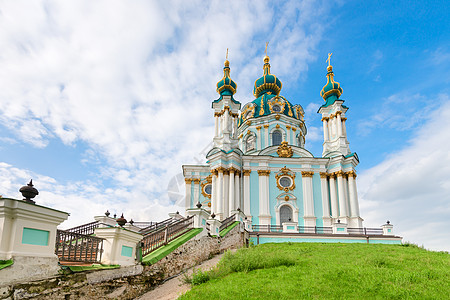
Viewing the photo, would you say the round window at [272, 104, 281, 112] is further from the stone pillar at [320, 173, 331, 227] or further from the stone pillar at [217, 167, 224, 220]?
the stone pillar at [217, 167, 224, 220]

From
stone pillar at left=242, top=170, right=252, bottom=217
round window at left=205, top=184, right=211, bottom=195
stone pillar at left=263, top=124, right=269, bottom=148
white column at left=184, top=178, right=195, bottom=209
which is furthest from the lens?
stone pillar at left=263, top=124, right=269, bottom=148

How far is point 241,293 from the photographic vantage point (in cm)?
623

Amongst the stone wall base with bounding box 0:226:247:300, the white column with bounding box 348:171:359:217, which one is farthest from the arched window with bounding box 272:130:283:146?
the stone wall base with bounding box 0:226:247:300

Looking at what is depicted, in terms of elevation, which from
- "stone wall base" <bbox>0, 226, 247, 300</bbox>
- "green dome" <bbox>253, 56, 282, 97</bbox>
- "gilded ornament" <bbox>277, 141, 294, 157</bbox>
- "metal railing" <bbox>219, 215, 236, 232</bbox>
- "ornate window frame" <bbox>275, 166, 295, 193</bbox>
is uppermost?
"green dome" <bbox>253, 56, 282, 97</bbox>

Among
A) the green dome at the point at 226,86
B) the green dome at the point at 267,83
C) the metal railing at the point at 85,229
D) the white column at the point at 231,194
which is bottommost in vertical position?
the metal railing at the point at 85,229

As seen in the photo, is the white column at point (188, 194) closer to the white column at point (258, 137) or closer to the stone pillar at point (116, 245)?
the white column at point (258, 137)

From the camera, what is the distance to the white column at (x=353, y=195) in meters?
27.2

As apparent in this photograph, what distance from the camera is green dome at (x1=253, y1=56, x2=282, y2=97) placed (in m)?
37.8

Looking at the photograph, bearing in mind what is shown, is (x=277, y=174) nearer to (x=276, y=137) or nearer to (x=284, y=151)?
(x=284, y=151)

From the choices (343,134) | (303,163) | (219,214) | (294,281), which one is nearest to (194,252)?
(294,281)

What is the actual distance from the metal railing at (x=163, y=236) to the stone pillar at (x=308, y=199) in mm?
16622

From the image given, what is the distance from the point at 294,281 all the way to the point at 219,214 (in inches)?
753

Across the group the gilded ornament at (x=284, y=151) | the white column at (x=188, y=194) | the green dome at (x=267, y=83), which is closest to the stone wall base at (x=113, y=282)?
the white column at (x=188, y=194)

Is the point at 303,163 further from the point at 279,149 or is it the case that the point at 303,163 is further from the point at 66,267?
the point at 66,267
